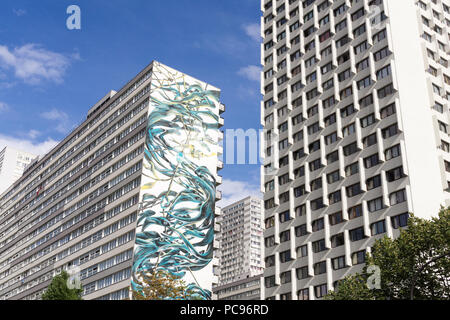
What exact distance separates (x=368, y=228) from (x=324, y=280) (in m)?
8.78

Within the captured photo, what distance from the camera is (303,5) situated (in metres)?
89.0

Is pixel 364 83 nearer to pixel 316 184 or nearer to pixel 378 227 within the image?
pixel 316 184

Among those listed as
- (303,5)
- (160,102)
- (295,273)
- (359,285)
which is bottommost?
(359,285)

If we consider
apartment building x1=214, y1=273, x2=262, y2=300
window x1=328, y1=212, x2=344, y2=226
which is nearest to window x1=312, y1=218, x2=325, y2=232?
window x1=328, y1=212, x2=344, y2=226

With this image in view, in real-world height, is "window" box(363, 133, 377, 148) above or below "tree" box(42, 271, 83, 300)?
above

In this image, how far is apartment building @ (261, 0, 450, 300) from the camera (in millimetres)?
63750

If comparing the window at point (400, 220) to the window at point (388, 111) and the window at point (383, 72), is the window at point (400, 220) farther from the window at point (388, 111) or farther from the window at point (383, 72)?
the window at point (383, 72)

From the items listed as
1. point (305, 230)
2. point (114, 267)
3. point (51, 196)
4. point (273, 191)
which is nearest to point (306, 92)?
point (273, 191)

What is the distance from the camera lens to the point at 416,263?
39.2m

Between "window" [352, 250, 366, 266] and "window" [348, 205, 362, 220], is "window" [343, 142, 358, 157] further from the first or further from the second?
"window" [352, 250, 366, 266]

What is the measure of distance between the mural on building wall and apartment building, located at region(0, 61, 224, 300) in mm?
170

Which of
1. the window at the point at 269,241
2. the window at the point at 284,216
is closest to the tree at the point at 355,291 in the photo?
the window at the point at 284,216

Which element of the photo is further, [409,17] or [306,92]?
[306,92]

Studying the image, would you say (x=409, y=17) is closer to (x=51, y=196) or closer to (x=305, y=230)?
(x=305, y=230)
